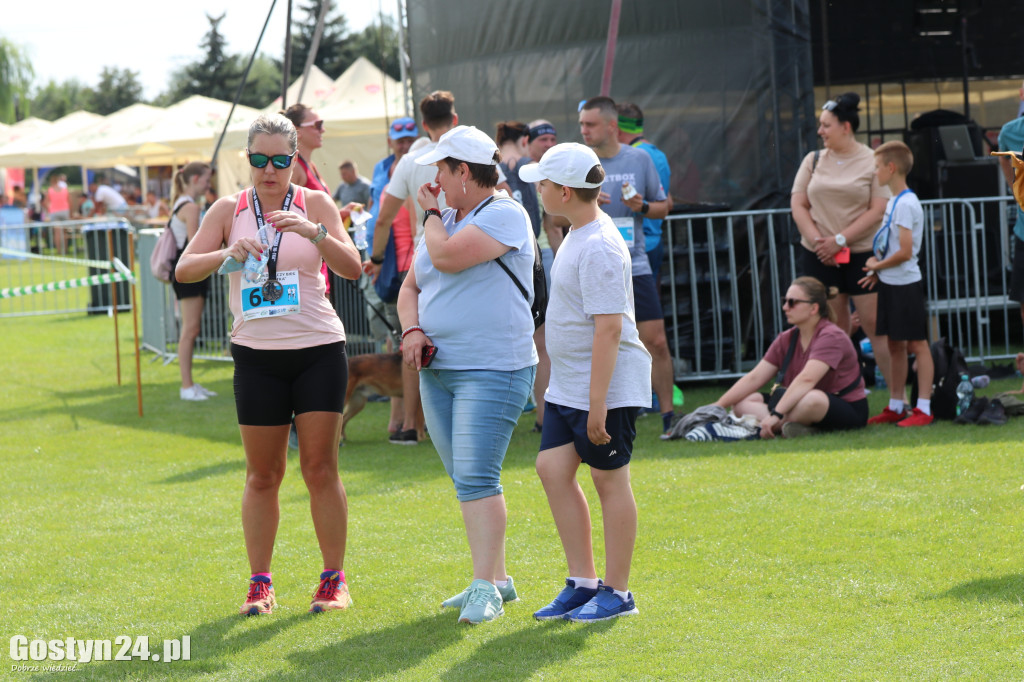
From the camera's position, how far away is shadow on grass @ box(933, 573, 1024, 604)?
14.1 ft

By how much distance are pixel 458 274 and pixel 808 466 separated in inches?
126

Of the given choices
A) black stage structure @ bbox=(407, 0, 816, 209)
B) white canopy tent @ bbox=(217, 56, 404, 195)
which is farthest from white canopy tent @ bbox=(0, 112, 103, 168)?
black stage structure @ bbox=(407, 0, 816, 209)

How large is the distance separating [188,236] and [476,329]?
6776 millimetres

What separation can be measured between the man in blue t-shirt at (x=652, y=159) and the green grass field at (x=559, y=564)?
125 centimetres

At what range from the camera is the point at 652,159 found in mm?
8414

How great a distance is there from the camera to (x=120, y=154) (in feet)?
102

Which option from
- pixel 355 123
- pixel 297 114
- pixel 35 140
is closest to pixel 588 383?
pixel 297 114

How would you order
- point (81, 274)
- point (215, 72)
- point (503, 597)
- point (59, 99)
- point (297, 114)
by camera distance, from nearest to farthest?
point (503, 597), point (297, 114), point (81, 274), point (215, 72), point (59, 99)

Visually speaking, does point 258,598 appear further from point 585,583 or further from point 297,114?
point 297,114

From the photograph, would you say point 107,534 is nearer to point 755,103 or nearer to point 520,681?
point 520,681

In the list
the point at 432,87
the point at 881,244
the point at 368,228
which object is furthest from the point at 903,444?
the point at 432,87

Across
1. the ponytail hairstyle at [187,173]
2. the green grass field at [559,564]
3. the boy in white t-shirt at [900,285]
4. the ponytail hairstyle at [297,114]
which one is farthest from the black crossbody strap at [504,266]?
the ponytail hairstyle at [187,173]

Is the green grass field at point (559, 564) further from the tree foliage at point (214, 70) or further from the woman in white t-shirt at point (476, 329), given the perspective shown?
the tree foliage at point (214, 70)

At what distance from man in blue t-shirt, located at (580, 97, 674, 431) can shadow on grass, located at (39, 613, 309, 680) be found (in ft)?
13.3
